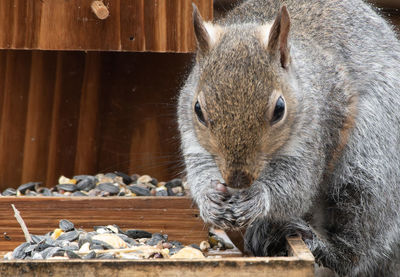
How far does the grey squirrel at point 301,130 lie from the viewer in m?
3.11

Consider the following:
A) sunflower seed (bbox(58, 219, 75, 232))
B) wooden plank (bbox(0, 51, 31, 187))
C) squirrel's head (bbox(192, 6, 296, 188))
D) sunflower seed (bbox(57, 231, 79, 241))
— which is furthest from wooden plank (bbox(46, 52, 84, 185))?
squirrel's head (bbox(192, 6, 296, 188))

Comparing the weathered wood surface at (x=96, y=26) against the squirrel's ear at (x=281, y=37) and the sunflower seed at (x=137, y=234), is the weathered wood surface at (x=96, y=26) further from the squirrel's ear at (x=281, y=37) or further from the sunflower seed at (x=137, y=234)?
the sunflower seed at (x=137, y=234)

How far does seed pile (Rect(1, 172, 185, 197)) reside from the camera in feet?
14.5

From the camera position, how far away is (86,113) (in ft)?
16.4

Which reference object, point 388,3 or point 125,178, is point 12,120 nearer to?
point 125,178

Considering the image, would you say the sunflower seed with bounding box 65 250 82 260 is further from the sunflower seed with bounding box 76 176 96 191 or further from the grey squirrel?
the sunflower seed with bounding box 76 176 96 191

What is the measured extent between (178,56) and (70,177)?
3.24 feet

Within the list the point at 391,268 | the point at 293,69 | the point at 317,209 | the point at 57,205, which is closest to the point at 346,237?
the point at 317,209

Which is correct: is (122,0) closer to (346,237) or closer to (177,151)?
(177,151)

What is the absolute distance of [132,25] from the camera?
13.3 ft

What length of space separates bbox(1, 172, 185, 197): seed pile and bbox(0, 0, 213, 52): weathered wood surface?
0.83 metres

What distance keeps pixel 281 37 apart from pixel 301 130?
0.42m

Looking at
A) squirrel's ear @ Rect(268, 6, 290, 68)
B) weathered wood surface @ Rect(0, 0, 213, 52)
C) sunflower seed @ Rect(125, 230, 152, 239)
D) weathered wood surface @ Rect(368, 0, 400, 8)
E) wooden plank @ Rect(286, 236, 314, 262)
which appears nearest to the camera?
wooden plank @ Rect(286, 236, 314, 262)

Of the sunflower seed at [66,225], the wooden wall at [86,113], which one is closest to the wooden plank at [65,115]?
the wooden wall at [86,113]
